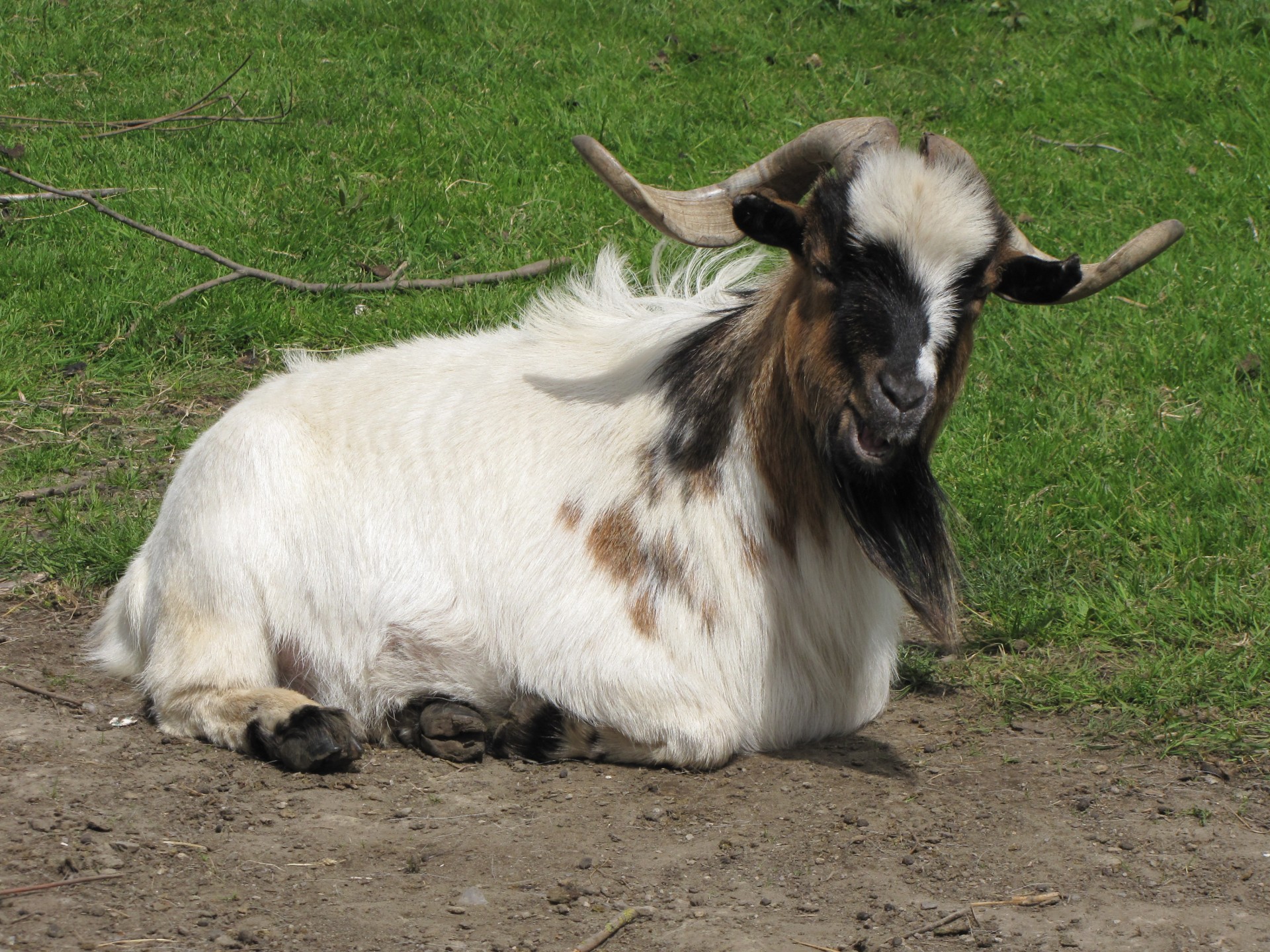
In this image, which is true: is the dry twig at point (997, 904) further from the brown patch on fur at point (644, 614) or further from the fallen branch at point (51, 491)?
the fallen branch at point (51, 491)

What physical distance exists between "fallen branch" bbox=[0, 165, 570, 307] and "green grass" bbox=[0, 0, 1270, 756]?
0.24 ft

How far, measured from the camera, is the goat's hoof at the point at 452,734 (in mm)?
4191

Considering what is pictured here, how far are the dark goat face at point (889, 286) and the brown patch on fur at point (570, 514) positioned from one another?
3.02 feet

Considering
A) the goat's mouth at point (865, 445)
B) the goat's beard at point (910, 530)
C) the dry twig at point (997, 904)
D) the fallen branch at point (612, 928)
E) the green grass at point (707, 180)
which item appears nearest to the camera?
the fallen branch at point (612, 928)

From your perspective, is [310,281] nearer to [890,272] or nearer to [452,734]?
[452,734]

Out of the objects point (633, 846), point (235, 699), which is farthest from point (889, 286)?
point (235, 699)

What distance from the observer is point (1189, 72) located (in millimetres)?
9367

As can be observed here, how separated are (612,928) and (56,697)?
7.34ft

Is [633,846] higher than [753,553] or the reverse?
the reverse

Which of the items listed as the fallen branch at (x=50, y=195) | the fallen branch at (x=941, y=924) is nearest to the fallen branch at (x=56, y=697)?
the fallen branch at (x=941, y=924)

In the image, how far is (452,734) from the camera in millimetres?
4230

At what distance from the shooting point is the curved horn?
12.5ft

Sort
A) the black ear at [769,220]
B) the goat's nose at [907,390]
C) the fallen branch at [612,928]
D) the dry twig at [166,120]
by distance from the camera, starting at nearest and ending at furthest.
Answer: the fallen branch at [612,928], the goat's nose at [907,390], the black ear at [769,220], the dry twig at [166,120]

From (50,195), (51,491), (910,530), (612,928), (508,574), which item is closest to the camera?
(612,928)
